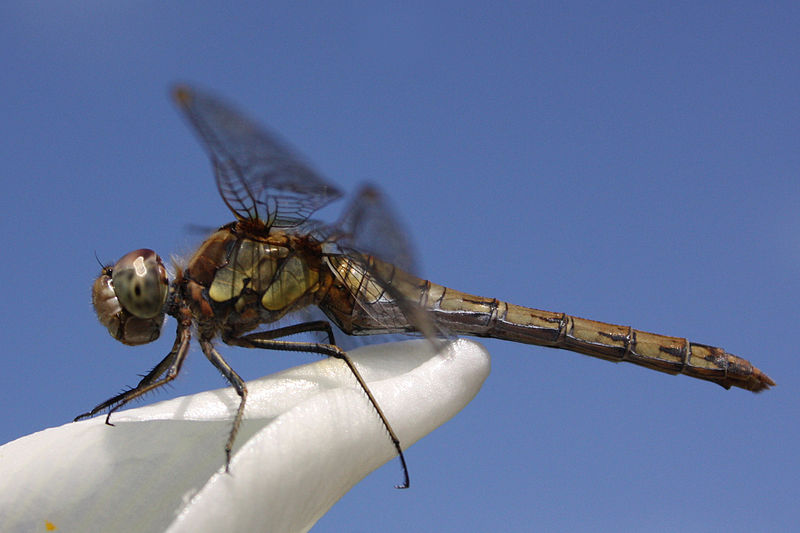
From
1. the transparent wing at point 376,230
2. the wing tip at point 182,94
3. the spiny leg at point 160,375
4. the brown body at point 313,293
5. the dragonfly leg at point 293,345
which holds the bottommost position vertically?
the spiny leg at point 160,375

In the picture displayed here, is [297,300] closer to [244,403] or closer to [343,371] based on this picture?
[343,371]

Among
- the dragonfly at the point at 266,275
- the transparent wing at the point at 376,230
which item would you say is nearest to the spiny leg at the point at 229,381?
the dragonfly at the point at 266,275

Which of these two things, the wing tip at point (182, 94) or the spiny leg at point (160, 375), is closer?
the wing tip at point (182, 94)

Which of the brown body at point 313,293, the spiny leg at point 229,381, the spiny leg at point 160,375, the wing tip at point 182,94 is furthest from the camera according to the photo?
the brown body at point 313,293

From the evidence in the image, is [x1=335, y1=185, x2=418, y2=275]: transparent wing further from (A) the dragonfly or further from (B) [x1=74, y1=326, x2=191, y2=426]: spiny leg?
(B) [x1=74, y1=326, x2=191, y2=426]: spiny leg

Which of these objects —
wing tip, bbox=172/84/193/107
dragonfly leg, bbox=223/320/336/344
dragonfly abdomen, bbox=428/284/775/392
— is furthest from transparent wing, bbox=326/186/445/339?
wing tip, bbox=172/84/193/107

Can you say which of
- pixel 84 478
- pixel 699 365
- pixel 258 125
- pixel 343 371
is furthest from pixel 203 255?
pixel 699 365

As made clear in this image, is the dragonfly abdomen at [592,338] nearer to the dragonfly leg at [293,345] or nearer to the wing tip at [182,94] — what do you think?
the dragonfly leg at [293,345]
